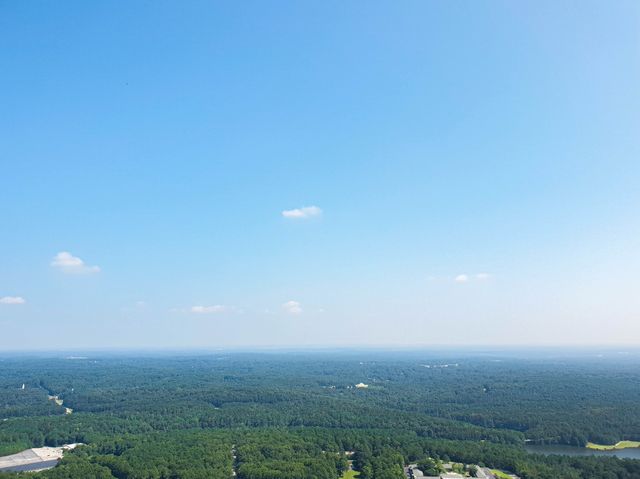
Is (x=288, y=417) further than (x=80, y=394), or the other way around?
(x=80, y=394)

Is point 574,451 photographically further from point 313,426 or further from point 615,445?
point 313,426

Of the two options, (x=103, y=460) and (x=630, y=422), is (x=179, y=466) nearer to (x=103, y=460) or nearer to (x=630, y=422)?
(x=103, y=460)

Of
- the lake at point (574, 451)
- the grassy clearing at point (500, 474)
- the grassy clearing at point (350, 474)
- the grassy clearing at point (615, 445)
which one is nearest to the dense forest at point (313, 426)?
the grassy clearing at point (350, 474)

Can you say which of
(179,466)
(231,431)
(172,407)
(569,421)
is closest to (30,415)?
(172,407)

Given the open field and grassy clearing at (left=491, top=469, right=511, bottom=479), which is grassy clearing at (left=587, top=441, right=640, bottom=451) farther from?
the open field

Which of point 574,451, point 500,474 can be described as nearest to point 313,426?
point 500,474

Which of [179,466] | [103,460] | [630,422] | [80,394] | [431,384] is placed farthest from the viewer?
[431,384]

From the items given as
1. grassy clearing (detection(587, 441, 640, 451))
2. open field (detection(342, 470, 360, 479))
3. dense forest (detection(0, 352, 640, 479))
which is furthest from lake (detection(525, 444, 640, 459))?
open field (detection(342, 470, 360, 479))

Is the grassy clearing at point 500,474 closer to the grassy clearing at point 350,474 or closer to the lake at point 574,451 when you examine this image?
the grassy clearing at point 350,474
